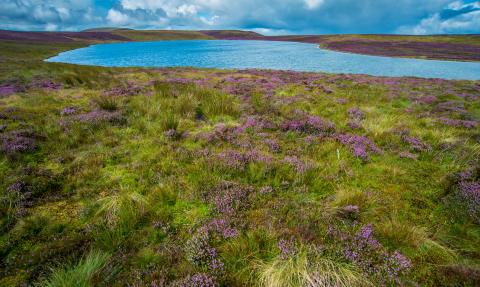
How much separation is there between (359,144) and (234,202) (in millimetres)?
5421

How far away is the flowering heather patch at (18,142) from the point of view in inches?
263

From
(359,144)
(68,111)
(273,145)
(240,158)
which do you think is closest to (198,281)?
(240,158)

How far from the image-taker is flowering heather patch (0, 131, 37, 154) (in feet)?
21.9

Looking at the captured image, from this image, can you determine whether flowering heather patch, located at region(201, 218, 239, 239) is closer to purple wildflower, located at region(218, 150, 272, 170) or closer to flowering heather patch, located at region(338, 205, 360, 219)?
purple wildflower, located at region(218, 150, 272, 170)

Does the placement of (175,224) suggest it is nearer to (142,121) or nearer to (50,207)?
(50,207)

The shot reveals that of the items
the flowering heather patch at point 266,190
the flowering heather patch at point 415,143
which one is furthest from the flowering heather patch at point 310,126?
the flowering heather patch at point 266,190

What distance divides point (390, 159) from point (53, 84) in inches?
934

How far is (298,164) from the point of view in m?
6.29

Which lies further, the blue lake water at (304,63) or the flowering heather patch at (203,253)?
the blue lake water at (304,63)

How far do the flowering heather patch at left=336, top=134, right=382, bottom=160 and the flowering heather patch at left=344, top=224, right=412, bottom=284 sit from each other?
12.7ft

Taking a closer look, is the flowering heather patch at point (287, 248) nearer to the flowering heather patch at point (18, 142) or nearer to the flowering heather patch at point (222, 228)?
the flowering heather patch at point (222, 228)

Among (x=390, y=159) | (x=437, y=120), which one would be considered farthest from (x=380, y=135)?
(x=437, y=120)

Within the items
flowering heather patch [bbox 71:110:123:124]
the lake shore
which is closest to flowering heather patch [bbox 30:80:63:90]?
flowering heather patch [bbox 71:110:123:124]

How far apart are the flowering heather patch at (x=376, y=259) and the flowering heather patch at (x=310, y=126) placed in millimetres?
5737
